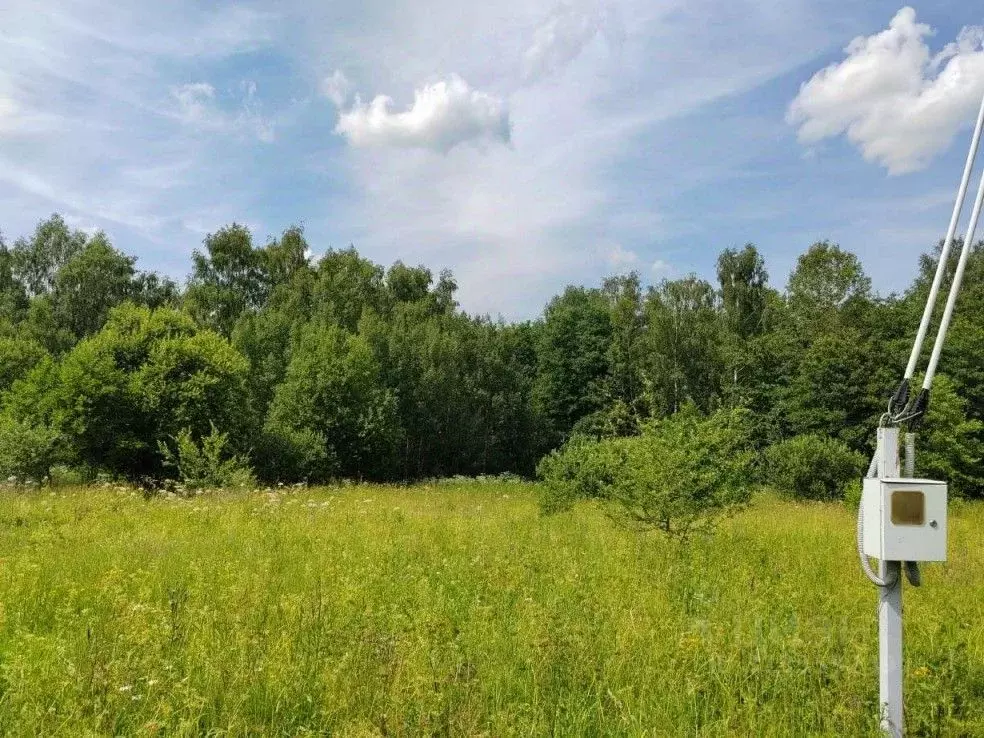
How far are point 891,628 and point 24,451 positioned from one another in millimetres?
17978

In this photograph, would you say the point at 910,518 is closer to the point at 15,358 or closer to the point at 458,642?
the point at 458,642

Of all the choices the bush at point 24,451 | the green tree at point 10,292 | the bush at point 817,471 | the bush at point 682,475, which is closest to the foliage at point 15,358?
the green tree at point 10,292

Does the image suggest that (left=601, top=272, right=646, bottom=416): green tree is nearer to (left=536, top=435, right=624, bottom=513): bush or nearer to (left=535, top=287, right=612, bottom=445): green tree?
(left=535, top=287, right=612, bottom=445): green tree

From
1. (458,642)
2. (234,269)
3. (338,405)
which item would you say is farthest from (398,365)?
(458,642)

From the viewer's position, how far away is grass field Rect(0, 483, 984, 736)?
3.31 meters

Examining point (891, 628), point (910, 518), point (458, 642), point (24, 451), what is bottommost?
point (458, 642)

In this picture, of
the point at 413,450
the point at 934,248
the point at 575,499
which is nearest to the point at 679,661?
the point at 575,499

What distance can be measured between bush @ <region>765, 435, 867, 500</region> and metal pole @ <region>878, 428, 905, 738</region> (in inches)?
803

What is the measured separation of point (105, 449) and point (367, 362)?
1180 centimetres

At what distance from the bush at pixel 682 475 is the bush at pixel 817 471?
13928 mm

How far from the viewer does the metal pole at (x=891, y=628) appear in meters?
3.13

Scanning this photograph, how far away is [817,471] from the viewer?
22.2m

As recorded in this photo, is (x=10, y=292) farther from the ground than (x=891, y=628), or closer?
farther from the ground

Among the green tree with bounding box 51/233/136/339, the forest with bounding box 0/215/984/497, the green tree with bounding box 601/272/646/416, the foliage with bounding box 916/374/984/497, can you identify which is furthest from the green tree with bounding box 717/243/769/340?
the green tree with bounding box 51/233/136/339
